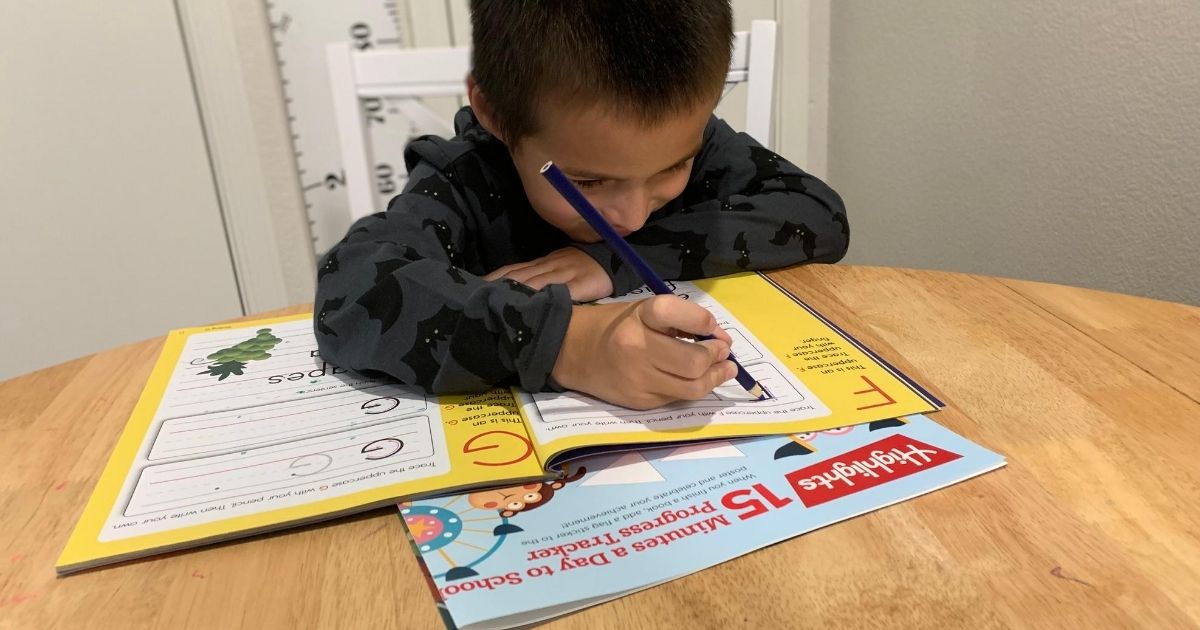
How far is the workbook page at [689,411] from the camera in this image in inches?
19.6

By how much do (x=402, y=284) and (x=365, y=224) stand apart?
13 centimetres

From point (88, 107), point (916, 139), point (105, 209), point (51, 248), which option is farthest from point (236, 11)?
point (916, 139)

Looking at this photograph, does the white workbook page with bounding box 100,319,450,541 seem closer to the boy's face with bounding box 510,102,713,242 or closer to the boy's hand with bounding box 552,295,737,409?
the boy's hand with bounding box 552,295,737,409

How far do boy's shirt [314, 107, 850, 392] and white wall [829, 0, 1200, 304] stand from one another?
0.47 meters

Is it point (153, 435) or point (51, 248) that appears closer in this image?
point (153, 435)

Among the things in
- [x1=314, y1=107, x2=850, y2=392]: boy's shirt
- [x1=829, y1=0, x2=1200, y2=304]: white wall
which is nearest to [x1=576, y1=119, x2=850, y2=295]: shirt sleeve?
[x1=314, y1=107, x2=850, y2=392]: boy's shirt

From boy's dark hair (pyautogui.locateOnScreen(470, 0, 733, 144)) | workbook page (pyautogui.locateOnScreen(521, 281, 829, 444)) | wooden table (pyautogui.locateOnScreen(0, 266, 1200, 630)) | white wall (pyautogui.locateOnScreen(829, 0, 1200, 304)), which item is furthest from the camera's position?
white wall (pyautogui.locateOnScreen(829, 0, 1200, 304))

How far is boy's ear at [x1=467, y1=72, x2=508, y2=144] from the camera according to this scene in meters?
0.73

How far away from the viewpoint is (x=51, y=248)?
1.51 m

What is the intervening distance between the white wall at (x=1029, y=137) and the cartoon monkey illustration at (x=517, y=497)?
0.90 m

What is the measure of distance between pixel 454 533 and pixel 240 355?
33cm

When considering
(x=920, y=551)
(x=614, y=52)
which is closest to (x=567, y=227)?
(x=614, y=52)

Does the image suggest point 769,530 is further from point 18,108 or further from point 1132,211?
point 18,108

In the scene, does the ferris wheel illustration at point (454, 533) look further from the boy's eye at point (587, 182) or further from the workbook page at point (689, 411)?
the boy's eye at point (587, 182)
